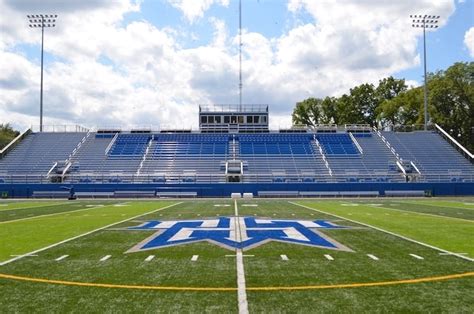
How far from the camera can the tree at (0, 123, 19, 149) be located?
8791 centimetres

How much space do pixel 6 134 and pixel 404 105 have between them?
74277mm

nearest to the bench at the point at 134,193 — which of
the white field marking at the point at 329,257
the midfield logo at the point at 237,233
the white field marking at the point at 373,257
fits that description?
the midfield logo at the point at 237,233

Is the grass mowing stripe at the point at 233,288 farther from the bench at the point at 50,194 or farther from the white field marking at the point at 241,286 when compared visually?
the bench at the point at 50,194

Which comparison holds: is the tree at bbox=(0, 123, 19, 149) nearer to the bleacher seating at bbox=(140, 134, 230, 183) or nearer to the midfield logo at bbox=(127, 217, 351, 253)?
the bleacher seating at bbox=(140, 134, 230, 183)

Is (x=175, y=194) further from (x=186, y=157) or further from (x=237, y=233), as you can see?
(x=237, y=233)

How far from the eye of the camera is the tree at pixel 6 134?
87912 millimetres

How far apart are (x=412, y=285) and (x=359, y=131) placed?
196 ft

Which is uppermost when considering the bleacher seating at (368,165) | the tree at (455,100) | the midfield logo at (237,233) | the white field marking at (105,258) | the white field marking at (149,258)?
the tree at (455,100)

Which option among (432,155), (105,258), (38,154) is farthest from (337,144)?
(105,258)

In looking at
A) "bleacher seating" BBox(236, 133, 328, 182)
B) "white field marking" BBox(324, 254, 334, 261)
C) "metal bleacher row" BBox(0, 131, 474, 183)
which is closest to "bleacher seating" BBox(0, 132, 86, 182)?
"metal bleacher row" BBox(0, 131, 474, 183)

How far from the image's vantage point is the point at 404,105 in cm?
8131

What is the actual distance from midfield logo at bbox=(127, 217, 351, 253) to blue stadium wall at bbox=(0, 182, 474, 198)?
27873 millimetres

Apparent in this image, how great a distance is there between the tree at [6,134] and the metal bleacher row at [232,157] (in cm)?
2708

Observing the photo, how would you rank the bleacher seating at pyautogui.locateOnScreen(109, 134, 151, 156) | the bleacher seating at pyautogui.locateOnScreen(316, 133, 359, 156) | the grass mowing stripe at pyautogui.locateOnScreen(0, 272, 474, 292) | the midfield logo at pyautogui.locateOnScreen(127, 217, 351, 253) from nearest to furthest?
the grass mowing stripe at pyautogui.locateOnScreen(0, 272, 474, 292), the midfield logo at pyautogui.locateOnScreen(127, 217, 351, 253), the bleacher seating at pyautogui.locateOnScreen(316, 133, 359, 156), the bleacher seating at pyautogui.locateOnScreen(109, 134, 151, 156)
